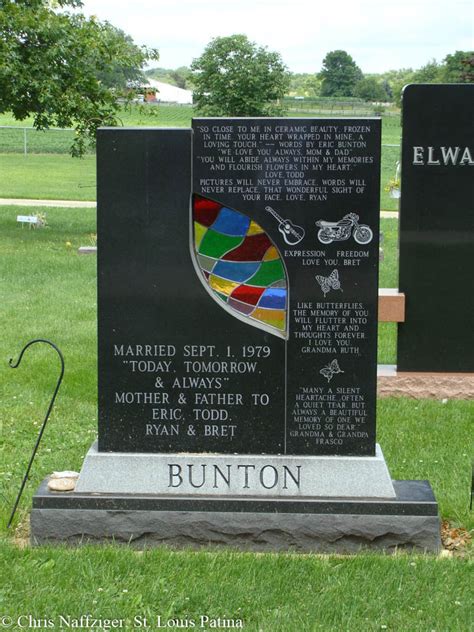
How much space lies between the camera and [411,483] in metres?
5.82

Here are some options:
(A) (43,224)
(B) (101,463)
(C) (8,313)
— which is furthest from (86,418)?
(A) (43,224)

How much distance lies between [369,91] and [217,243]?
93214 millimetres

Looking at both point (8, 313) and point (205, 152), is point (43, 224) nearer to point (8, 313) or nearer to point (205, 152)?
point (8, 313)

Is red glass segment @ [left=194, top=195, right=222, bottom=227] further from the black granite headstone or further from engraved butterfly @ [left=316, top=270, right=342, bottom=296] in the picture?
engraved butterfly @ [left=316, top=270, right=342, bottom=296]

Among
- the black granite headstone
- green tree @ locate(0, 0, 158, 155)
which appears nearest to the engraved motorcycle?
the black granite headstone

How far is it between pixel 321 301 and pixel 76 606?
1.98 m

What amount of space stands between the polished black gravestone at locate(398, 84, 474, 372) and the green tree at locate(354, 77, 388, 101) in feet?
283

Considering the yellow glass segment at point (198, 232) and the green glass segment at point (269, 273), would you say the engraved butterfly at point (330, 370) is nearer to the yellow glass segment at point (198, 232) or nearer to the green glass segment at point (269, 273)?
the green glass segment at point (269, 273)

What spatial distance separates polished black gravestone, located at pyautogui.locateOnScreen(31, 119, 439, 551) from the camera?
548 cm

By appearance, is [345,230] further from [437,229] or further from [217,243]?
[437,229]

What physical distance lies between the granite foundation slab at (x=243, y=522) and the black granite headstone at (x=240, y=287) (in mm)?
308

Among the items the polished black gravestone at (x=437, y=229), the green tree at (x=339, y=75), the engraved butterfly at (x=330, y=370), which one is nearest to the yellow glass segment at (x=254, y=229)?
the engraved butterfly at (x=330, y=370)

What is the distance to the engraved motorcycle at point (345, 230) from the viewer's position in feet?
18.0

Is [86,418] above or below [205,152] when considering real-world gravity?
below
